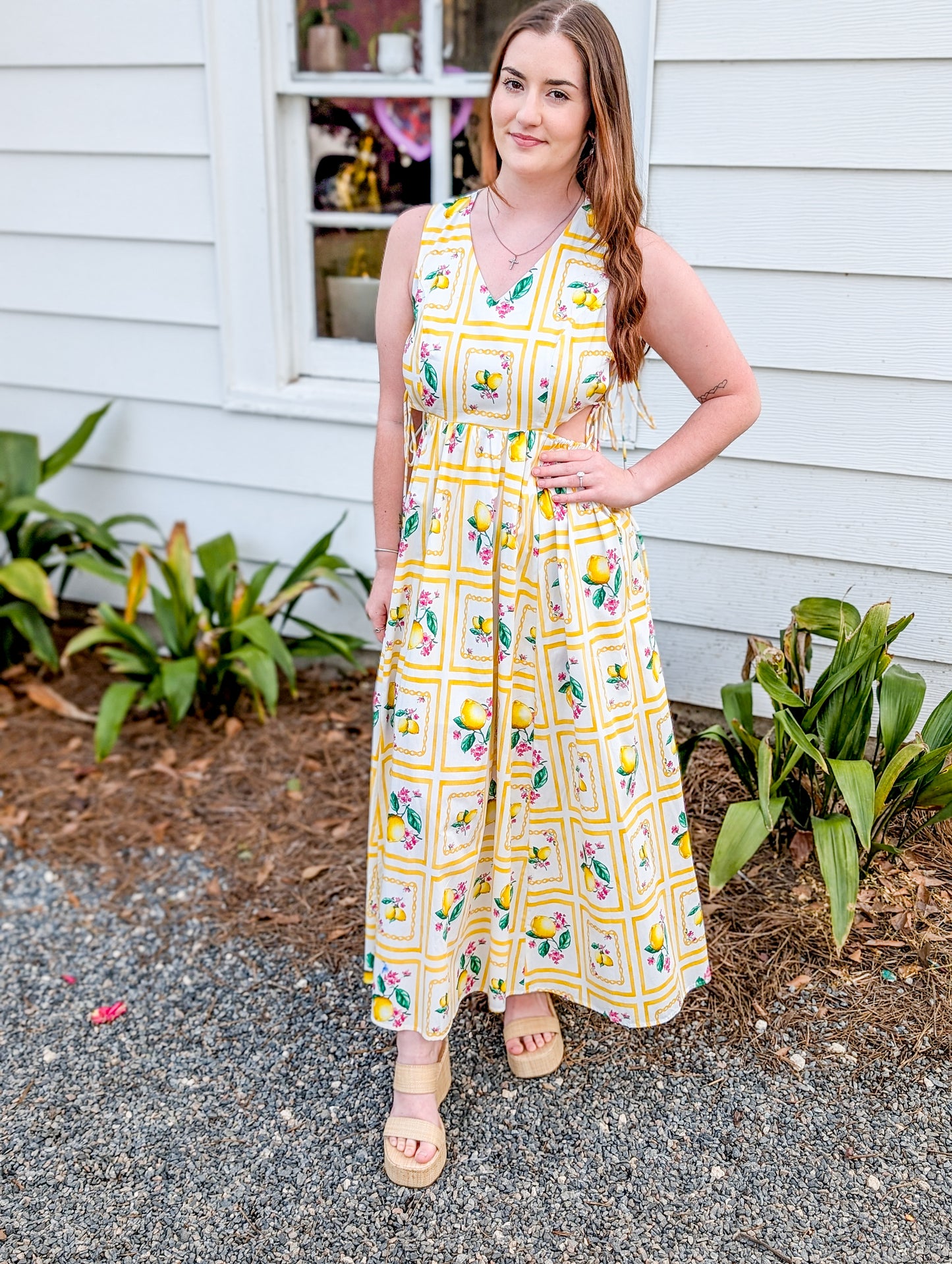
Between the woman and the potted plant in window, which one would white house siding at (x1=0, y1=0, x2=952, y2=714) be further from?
the woman

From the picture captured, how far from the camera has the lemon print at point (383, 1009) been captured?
2002mm

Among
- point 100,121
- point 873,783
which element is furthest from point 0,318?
point 873,783

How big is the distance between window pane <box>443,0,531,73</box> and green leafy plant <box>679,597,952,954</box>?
172cm

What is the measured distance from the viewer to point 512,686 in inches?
75.2

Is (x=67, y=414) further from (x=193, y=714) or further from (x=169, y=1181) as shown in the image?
(x=169, y=1181)

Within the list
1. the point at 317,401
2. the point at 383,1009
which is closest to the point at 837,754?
the point at 383,1009

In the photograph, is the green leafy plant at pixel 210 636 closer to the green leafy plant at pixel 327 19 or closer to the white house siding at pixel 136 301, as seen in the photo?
the white house siding at pixel 136 301

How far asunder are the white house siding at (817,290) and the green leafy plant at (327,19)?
0.97 meters

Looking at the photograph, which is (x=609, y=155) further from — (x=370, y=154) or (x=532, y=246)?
(x=370, y=154)

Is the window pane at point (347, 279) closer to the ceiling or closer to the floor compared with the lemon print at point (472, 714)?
closer to the ceiling

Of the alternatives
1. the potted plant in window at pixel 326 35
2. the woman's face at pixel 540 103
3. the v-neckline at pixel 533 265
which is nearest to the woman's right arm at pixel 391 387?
the v-neckline at pixel 533 265

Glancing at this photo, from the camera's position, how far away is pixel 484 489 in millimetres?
1840

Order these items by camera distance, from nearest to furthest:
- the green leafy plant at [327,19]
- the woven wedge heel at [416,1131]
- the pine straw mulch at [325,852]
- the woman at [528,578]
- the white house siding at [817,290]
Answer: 1. the woman at [528,578]
2. the woven wedge heel at [416,1131]
3. the pine straw mulch at [325,852]
4. the white house siding at [817,290]
5. the green leafy plant at [327,19]

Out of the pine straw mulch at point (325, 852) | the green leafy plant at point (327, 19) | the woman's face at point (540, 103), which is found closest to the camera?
the woman's face at point (540, 103)
